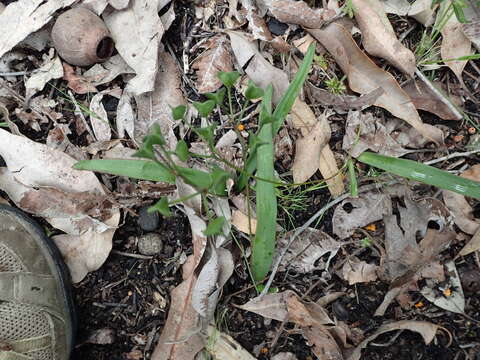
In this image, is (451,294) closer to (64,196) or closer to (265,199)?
(265,199)

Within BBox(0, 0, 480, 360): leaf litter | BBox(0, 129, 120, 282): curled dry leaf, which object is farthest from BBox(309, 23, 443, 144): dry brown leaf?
BBox(0, 129, 120, 282): curled dry leaf

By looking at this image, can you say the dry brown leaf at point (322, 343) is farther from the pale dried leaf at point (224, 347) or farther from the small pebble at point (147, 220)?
the small pebble at point (147, 220)

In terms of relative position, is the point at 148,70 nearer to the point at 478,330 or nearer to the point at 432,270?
the point at 432,270

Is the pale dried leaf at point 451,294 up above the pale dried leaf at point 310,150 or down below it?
below

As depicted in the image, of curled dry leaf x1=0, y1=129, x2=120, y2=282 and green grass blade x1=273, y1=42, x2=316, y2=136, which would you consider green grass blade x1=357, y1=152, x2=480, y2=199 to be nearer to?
green grass blade x1=273, y1=42, x2=316, y2=136

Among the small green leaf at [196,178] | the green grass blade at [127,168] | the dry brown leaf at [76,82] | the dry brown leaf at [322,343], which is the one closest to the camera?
the small green leaf at [196,178]

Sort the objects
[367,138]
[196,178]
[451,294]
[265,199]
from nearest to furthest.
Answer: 1. [196,178]
2. [265,199]
3. [451,294]
4. [367,138]

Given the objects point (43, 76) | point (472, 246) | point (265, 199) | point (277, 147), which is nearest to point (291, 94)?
→ point (277, 147)

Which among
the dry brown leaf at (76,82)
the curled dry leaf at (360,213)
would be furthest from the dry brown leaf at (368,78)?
the dry brown leaf at (76,82)
